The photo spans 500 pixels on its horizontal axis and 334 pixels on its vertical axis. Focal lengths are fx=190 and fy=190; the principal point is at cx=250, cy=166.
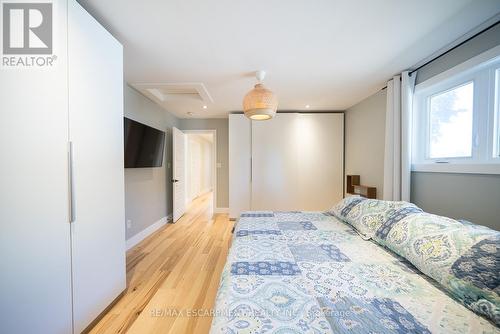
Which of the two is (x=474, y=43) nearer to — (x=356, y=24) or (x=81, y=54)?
(x=356, y=24)

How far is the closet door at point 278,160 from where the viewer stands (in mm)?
4004

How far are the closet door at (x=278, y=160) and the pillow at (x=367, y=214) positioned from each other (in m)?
1.88

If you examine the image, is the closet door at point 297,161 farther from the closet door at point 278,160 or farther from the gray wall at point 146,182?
the gray wall at point 146,182

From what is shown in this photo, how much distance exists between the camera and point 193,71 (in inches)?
91.7

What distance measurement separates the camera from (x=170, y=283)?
6.51ft

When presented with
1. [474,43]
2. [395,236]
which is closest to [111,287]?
[395,236]

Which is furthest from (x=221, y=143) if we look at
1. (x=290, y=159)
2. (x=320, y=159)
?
(x=320, y=159)

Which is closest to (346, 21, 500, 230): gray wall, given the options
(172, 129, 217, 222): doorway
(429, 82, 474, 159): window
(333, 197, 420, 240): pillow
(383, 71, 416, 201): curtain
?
(383, 71, 416, 201): curtain

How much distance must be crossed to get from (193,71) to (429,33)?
92.3 inches

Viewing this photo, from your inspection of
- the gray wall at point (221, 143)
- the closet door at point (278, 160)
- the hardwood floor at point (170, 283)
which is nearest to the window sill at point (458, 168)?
the closet door at point (278, 160)

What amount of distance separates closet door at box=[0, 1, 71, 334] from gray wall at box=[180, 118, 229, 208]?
3533mm

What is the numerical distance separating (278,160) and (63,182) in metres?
3.34

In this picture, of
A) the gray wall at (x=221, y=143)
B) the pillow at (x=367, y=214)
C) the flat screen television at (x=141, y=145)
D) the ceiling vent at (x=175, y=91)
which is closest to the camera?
the pillow at (x=367, y=214)

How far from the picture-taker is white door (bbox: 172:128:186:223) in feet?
13.2
